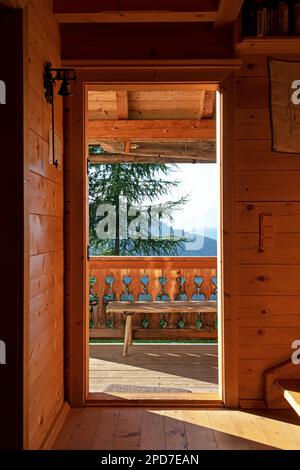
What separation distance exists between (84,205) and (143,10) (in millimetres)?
1240

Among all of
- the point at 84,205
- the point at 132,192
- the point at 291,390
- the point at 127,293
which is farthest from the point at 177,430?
the point at 132,192

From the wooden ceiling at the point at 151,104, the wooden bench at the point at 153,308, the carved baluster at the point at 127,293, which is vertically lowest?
the wooden bench at the point at 153,308

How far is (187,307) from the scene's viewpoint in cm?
462

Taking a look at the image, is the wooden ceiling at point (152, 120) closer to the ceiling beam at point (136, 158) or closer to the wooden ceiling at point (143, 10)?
the ceiling beam at point (136, 158)

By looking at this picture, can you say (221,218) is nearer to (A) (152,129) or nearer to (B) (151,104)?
(B) (151,104)

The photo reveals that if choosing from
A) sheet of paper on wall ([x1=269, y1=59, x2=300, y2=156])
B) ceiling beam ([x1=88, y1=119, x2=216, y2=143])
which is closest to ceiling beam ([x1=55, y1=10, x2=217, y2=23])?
sheet of paper on wall ([x1=269, y1=59, x2=300, y2=156])

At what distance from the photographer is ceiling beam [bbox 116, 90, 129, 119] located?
4.06 metres

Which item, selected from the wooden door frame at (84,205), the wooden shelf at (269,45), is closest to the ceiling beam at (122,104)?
the wooden door frame at (84,205)

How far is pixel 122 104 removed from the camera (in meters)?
4.32

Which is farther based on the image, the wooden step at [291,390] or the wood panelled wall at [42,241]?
the wooden step at [291,390]

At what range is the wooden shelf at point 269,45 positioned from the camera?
2.62 meters

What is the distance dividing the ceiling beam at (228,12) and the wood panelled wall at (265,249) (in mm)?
288

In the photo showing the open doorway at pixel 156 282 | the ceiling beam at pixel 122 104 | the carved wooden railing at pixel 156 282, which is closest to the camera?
the open doorway at pixel 156 282

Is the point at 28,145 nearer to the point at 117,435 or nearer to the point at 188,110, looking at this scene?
the point at 117,435
